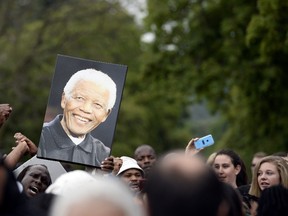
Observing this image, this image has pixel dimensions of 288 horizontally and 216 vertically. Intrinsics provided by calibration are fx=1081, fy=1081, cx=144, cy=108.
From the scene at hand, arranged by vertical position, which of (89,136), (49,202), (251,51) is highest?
(251,51)

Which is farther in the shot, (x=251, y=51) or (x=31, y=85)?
(x=31, y=85)

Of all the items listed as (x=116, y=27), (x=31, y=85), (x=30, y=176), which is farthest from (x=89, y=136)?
(x=116, y=27)

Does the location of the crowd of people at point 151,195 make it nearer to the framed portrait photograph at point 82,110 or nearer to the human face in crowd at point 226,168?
the framed portrait photograph at point 82,110

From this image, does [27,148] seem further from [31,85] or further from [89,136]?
[31,85]

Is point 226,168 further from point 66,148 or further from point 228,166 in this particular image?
point 66,148

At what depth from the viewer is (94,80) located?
32.3ft

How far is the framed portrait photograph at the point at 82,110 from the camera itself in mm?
9766

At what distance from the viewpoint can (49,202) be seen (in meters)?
5.75

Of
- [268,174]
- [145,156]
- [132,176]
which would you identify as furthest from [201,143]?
[145,156]

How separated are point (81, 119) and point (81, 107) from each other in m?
0.11

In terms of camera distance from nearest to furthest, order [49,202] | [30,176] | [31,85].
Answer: [49,202]
[30,176]
[31,85]

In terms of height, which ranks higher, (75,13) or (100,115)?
(75,13)

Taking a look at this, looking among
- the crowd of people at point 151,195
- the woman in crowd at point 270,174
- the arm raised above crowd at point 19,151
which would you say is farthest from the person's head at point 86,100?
the crowd of people at point 151,195

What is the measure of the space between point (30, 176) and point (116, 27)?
33.7m
